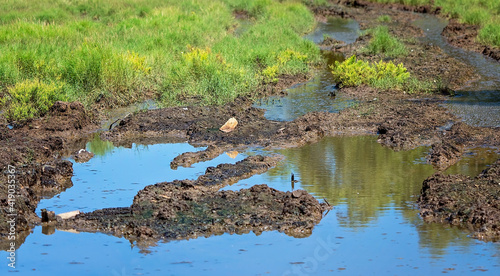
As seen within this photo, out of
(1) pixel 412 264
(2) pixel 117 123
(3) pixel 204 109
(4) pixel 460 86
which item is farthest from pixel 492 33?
(1) pixel 412 264

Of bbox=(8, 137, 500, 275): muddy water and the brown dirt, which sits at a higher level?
bbox=(8, 137, 500, 275): muddy water

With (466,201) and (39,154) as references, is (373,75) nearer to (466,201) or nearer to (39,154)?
(466,201)

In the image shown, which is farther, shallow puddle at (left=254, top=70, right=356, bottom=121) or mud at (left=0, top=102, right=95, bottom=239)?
shallow puddle at (left=254, top=70, right=356, bottom=121)

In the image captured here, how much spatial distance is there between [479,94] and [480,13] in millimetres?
9841

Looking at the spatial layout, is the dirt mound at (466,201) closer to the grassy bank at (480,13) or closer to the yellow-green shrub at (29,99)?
the yellow-green shrub at (29,99)

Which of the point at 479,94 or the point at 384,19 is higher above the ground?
the point at 479,94

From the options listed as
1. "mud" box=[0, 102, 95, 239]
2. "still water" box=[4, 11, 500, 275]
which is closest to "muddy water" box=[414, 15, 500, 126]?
"still water" box=[4, 11, 500, 275]

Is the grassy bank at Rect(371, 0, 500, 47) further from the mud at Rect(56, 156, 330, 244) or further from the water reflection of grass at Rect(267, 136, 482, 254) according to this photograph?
the mud at Rect(56, 156, 330, 244)

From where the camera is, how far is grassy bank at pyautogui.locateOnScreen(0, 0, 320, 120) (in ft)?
38.4

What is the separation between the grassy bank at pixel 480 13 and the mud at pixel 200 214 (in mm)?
12079

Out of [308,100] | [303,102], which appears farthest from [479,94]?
[303,102]

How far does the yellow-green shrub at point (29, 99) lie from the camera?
1039cm

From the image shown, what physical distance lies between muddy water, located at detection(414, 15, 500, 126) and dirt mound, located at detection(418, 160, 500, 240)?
10.2 feet

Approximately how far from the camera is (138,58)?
41.8ft
